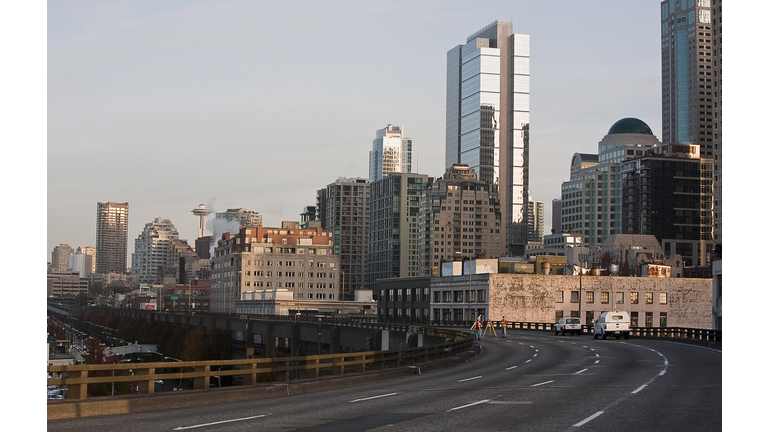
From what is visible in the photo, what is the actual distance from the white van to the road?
34119mm

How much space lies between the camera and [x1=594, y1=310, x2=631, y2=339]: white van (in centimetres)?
6994

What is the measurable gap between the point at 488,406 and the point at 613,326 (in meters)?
49.9

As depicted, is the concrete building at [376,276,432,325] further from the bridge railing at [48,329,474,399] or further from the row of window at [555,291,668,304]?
the bridge railing at [48,329,474,399]

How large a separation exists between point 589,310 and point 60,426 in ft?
380

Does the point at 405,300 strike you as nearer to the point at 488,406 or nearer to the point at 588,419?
the point at 488,406

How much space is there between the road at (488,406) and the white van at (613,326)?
3412 centimetres

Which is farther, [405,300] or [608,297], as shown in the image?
[405,300]

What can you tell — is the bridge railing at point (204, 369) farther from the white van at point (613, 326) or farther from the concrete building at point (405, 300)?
the concrete building at point (405, 300)

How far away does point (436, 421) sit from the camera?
19.8m

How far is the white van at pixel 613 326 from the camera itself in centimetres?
6994

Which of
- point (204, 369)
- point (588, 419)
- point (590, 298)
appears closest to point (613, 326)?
point (204, 369)

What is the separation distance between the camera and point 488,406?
2273 centimetres

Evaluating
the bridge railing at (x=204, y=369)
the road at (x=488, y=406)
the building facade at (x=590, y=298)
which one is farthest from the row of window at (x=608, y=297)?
the road at (x=488, y=406)

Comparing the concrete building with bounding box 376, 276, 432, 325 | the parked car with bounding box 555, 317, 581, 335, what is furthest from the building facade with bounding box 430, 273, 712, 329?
the parked car with bounding box 555, 317, 581, 335
